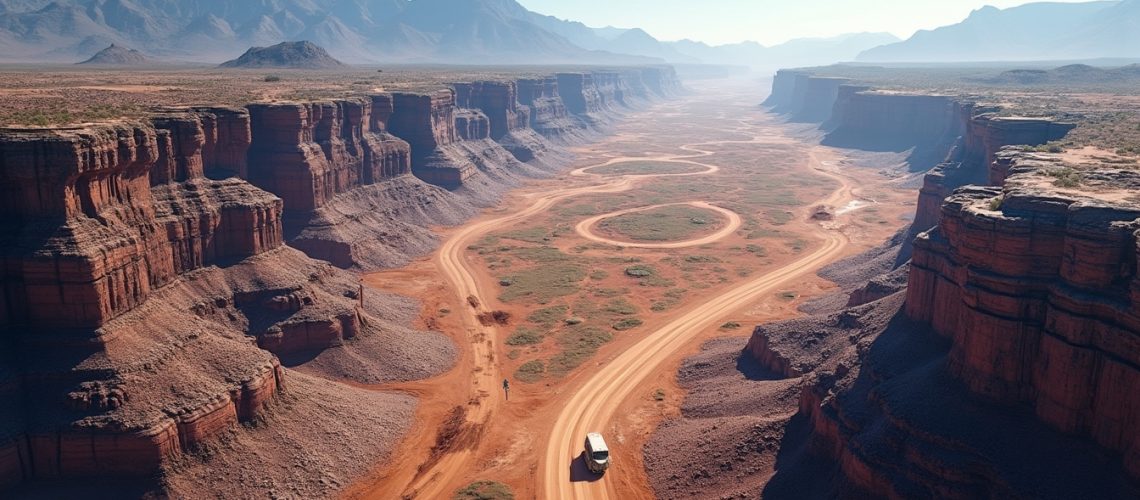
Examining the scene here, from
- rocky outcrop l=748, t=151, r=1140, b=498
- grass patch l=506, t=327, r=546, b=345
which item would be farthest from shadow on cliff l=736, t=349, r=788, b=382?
grass patch l=506, t=327, r=546, b=345

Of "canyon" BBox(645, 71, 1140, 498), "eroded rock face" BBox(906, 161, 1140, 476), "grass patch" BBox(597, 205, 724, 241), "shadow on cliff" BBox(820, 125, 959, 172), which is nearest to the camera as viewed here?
"eroded rock face" BBox(906, 161, 1140, 476)

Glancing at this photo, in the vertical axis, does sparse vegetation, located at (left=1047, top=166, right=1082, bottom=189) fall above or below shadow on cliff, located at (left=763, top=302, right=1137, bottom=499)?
above

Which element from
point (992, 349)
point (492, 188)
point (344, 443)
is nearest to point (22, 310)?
point (344, 443)

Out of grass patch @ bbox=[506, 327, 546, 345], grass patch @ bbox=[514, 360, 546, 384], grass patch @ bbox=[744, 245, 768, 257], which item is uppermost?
grass patch @ bbox=[744, 245, 768, 257]

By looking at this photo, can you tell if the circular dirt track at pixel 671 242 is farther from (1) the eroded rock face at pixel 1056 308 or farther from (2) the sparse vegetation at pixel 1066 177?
(1) the eroded rock face at pixel 1056 308

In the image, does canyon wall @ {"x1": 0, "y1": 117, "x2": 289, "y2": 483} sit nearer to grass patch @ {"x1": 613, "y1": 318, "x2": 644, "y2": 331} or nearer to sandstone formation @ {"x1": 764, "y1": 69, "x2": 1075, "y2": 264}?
grass patch @ {"x1": 613, "y1": 318, "x2": 644, "y2": 331}

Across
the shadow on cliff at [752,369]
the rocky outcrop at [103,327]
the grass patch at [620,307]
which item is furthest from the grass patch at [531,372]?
the rocky outcrop at [103,327]
